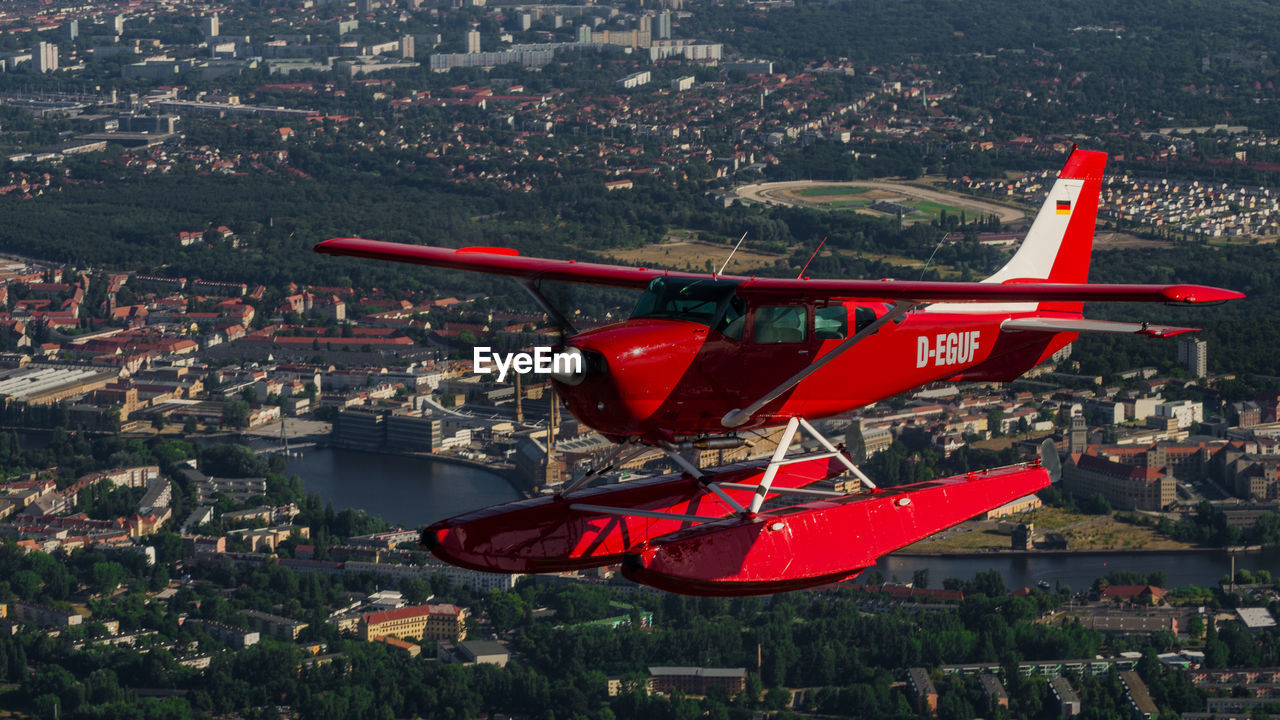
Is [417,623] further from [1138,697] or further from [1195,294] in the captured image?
[1195,294]

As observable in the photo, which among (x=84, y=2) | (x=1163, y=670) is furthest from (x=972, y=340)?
(x=84, y=2)

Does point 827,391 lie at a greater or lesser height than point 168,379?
greater

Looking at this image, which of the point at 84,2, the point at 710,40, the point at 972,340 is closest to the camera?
the point at 972,340

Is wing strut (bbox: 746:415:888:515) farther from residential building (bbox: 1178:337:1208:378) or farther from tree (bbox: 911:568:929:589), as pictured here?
residential building (bbox: 1178:337:1208:378)

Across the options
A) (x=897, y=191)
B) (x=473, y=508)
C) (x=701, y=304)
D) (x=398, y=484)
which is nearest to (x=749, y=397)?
(x=701, y=304)

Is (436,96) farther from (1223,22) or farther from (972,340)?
(972,340)

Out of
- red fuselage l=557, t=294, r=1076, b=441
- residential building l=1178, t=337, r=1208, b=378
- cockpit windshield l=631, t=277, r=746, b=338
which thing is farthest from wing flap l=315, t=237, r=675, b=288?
residential building l=1178, t=337, r=1208, b=378
